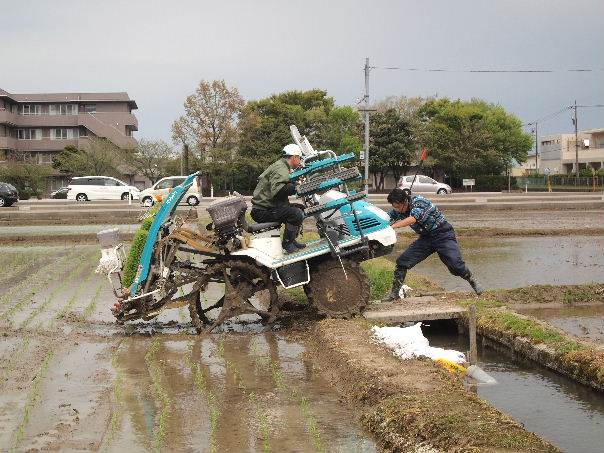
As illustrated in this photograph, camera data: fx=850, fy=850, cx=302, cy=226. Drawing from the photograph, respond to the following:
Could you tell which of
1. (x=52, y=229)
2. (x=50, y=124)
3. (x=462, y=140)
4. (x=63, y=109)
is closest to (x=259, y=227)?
(x=52, y=229)

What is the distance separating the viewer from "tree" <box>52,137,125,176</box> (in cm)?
7250

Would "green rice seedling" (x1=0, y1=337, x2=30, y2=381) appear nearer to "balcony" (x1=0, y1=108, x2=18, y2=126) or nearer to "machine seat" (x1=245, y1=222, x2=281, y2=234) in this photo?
"machine seat" (x1=245, y1=222, x2=281, y2=234)

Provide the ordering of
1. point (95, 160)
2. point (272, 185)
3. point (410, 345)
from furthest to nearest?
point (95, 160) < point (272, 185) < point (410, 345)

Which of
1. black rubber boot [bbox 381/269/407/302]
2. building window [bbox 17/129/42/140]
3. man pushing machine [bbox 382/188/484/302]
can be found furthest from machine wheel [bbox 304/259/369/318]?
building window [bbox 17/129/42/140]

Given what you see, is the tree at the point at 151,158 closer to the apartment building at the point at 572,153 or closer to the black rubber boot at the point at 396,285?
the apartment building at the point at 572,153

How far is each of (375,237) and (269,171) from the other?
150 cm

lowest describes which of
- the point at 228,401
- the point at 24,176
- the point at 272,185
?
the point at 228,401

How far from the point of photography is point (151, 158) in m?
73.1

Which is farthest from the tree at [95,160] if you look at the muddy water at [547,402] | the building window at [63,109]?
the muddy water at [547,402]

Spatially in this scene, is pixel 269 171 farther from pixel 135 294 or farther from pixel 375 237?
pixel 135 294

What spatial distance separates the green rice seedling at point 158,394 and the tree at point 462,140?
198 ft

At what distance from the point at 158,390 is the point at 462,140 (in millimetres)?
63577

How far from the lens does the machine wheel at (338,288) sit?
33.1ft

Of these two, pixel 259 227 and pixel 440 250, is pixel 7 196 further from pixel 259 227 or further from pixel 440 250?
pixel 440 250
